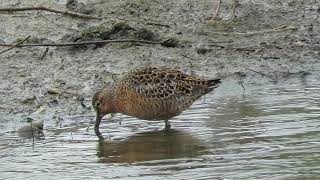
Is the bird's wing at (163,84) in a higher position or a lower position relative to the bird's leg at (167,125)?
higher

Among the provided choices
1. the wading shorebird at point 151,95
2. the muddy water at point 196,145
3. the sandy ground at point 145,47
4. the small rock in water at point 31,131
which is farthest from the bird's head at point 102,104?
the small rock in water at point 31,131

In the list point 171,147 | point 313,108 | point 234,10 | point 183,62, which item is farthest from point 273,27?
point 171,147

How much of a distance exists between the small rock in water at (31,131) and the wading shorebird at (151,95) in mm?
531

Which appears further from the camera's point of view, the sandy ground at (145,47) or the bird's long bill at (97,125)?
the sandy ground at (145,47)

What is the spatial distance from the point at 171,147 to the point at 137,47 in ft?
11.4

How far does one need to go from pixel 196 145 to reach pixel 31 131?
1641 mm

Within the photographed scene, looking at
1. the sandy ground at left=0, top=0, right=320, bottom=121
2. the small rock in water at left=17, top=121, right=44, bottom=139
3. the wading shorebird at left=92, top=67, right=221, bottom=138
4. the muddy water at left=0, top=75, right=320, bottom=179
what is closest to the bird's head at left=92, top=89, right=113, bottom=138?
the wading shorebird at left=92, top=67, right=221, bottom=138

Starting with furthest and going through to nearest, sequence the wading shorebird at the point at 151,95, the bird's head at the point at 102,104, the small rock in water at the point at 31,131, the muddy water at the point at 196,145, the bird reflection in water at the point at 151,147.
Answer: the bird's head at the point at 102,104
the wading shorebird at the point at 151,95
the small rock in water at the point at 31,131
the bird reflection in water at the point at 151,147
the muddy water at the point at 196,145

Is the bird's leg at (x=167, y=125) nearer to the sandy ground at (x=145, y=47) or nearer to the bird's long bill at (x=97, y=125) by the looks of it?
the bird's long bill at (x=97, y=125)

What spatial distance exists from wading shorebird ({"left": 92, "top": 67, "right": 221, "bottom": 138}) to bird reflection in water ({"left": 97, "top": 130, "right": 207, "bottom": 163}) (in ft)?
0.86

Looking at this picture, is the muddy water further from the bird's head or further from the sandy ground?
the sandy ground

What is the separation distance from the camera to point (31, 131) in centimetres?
886

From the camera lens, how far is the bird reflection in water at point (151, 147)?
798 cm

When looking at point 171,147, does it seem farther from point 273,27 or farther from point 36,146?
point 273,27
